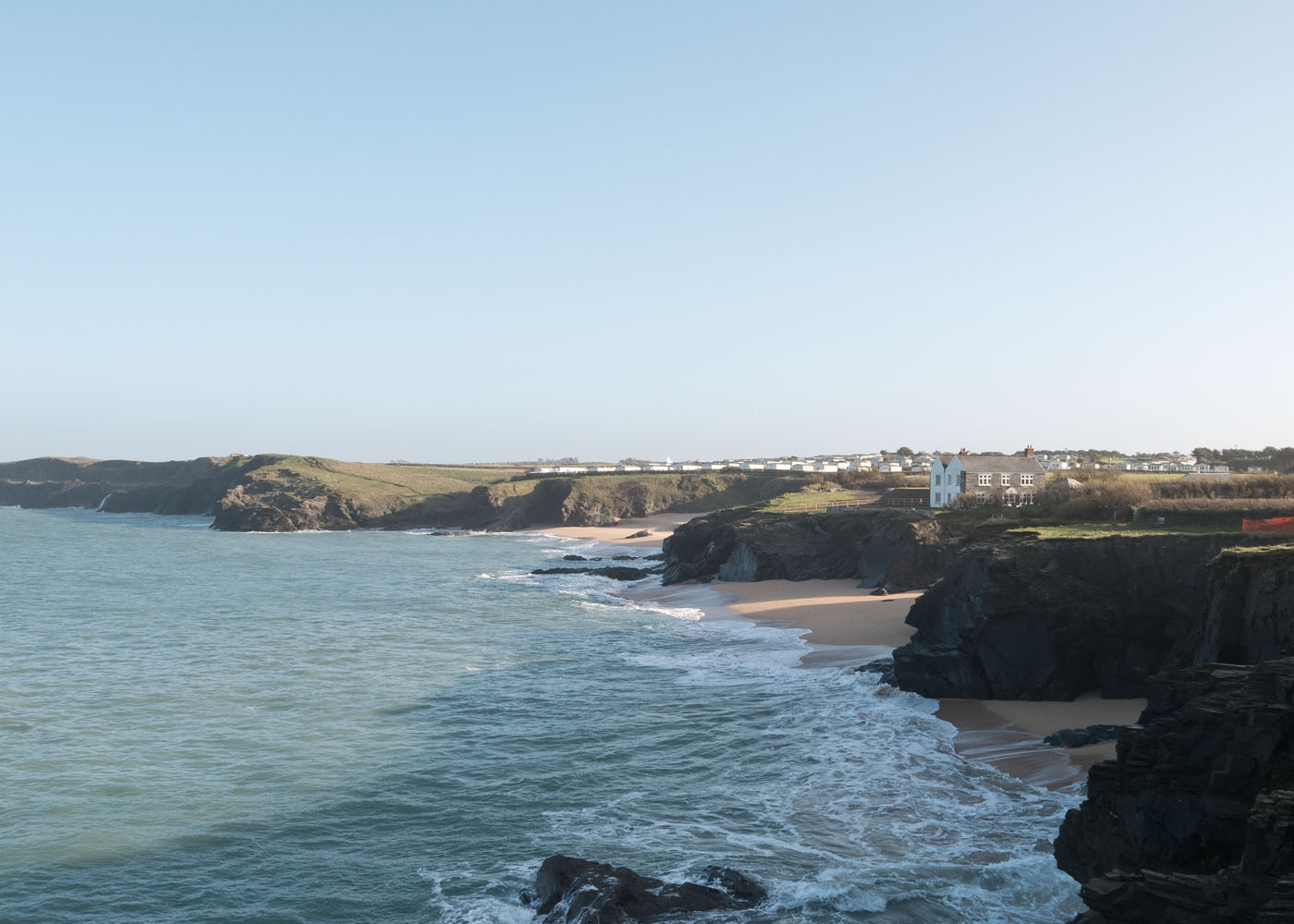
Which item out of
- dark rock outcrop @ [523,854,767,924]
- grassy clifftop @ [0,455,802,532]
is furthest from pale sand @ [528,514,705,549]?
dark rock outcrop @ [523,854,767,924]

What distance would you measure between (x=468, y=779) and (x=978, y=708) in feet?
55.3

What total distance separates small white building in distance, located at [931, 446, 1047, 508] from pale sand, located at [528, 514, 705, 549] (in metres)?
35.3

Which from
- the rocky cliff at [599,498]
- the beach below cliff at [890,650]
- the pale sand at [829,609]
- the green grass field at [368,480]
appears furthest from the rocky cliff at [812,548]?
the green grass field at [368,480]

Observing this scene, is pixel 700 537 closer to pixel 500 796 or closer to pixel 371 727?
pixel 371 727

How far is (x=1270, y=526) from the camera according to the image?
1184 inches

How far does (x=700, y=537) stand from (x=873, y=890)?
54369 mm

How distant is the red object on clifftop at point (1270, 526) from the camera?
29.2 meters

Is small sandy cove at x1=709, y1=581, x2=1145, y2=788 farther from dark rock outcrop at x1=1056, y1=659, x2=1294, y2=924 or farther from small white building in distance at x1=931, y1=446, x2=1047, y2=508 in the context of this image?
small white building in distance at x1=931, y1=446, x2=1047, y2=508

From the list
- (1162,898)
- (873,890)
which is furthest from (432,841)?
(1162,898)

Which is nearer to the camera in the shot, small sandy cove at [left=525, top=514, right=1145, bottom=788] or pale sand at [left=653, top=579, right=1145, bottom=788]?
pale sand at [left=653, top=579, right=1145, bottom=788]

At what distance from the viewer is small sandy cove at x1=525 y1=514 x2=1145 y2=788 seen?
23953mm

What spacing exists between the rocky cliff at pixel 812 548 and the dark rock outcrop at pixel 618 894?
3561cm

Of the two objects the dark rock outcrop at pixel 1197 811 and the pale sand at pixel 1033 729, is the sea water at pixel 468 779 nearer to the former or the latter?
the pale sand at pixel 1033 729

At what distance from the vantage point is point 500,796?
22656mm
